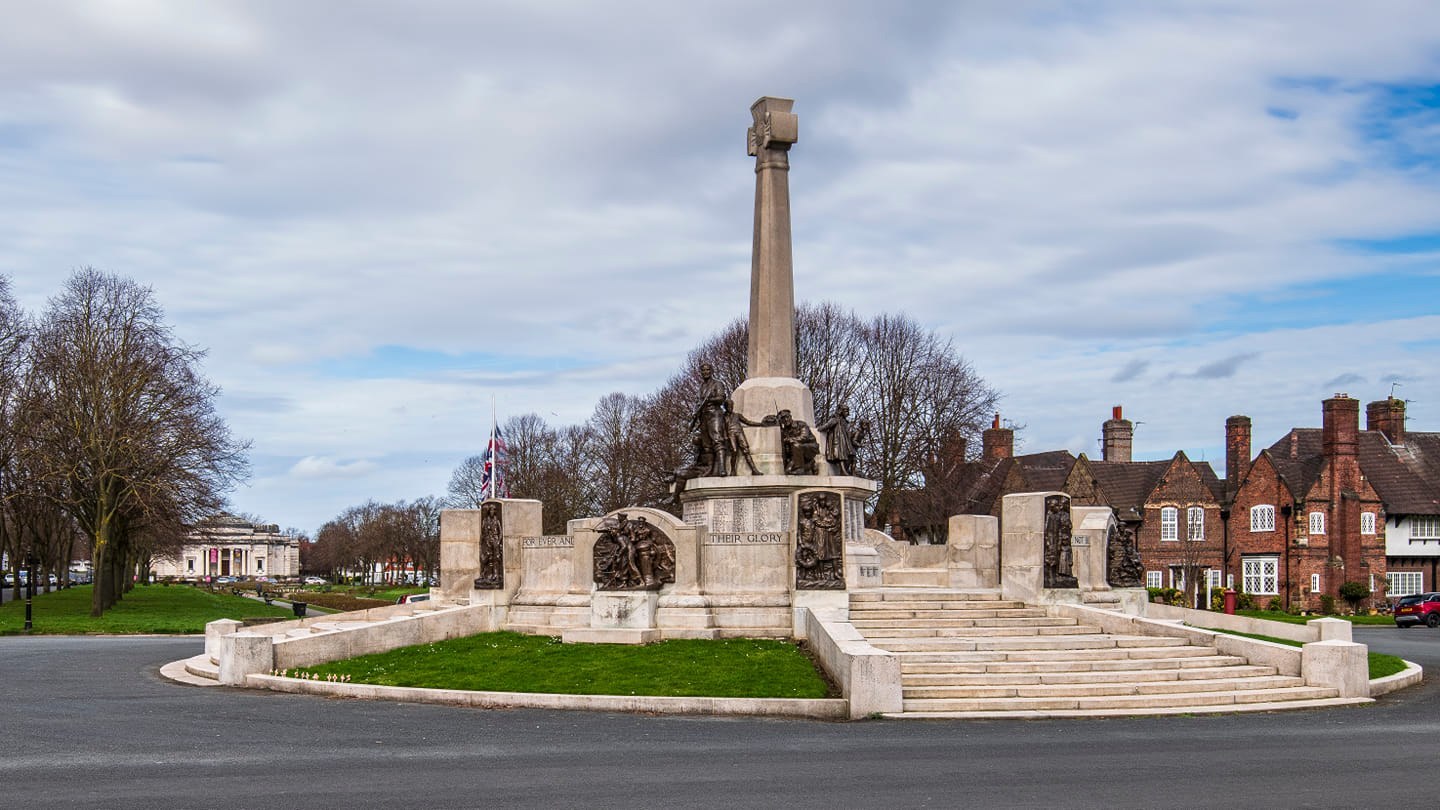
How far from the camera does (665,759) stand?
46.4 feet

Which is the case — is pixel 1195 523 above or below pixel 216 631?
above

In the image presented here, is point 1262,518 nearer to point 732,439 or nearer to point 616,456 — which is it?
point 616,456

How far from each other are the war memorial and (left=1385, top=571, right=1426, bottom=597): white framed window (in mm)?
39294

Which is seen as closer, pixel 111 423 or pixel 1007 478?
pixel 111 423

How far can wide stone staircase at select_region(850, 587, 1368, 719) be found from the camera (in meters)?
18.5

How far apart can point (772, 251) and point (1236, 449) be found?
46673mm

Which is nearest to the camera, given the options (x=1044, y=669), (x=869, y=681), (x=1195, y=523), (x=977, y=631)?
(x=869, y=681)

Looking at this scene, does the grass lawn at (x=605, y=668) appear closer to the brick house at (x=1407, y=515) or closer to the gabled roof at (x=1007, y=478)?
the gabled roof at (x=1007, y=478)

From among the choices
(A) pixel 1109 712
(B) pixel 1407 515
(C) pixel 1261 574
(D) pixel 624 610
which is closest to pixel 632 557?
(D) pixel 624 610

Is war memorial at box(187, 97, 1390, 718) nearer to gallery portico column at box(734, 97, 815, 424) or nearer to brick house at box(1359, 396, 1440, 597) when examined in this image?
gallery portico column at box(734, 97, 815, 424)

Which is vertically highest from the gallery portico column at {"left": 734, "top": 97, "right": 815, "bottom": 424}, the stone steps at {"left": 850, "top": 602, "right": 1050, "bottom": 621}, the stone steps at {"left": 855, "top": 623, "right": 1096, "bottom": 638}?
the gallery portico column at {"left": 734, "top": 97, "right": 815, "bottom": 424}

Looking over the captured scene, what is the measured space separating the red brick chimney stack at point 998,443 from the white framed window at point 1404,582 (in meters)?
18.8

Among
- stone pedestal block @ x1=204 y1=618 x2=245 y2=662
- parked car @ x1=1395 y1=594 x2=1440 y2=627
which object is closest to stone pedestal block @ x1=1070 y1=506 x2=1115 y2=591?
stone pedestal block @ x1=204 y1=618 x2=245 y2=662

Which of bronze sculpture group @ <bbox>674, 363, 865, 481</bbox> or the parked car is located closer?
bronze sculpture group @ <bbox>674, 363, 865, 481</bbox>
